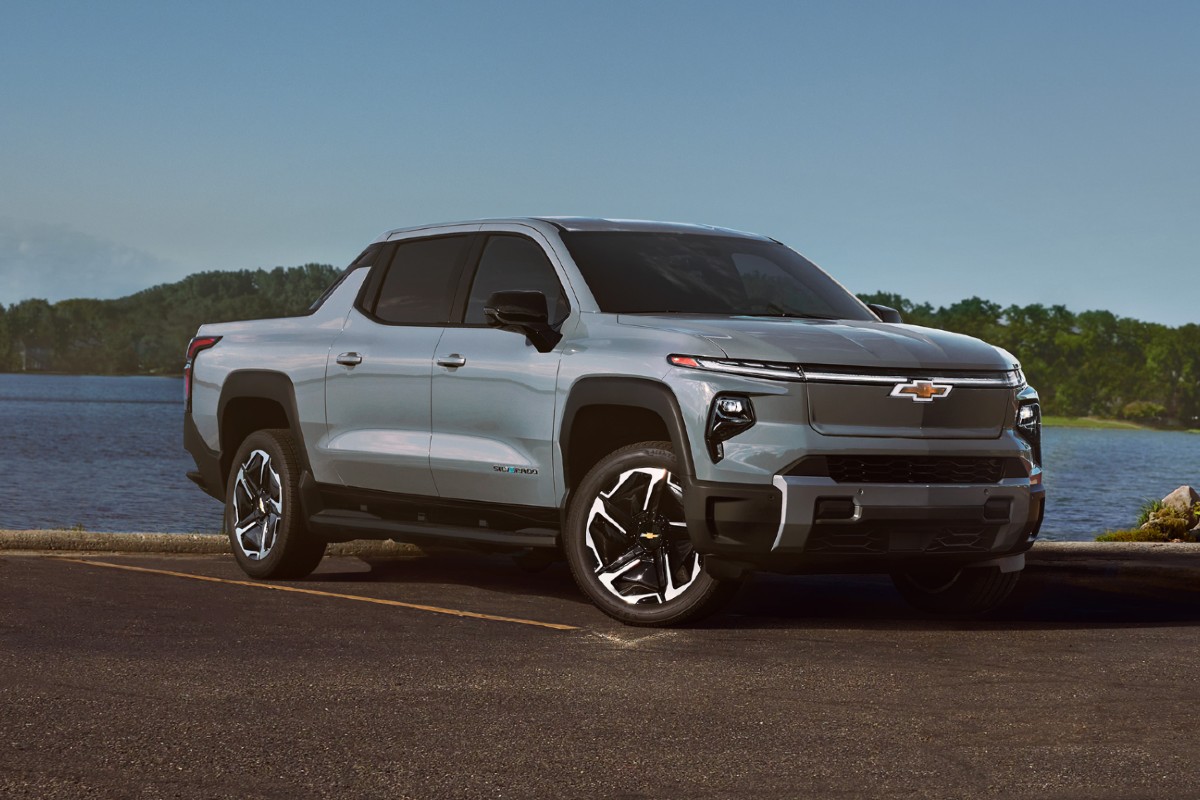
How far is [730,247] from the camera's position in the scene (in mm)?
8852

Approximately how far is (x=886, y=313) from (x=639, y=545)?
2.26 m

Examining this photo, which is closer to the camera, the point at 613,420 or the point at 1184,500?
the point at 613,420

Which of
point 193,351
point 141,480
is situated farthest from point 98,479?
point 193,351

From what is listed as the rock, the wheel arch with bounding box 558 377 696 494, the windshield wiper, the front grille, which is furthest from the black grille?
the rock

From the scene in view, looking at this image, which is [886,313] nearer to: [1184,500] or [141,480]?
[1184,500]

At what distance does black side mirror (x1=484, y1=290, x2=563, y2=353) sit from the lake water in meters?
23.9

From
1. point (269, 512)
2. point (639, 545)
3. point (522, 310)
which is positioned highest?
point (522, 310)

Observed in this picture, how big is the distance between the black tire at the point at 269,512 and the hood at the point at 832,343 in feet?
9.06

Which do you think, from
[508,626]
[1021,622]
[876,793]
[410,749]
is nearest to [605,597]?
[508,626]

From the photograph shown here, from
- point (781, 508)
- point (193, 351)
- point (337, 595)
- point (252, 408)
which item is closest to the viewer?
point (781, 508)

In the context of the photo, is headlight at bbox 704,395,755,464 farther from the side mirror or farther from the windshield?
the side mirror

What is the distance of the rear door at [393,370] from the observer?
8547mm

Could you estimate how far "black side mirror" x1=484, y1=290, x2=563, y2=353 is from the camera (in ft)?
25.2

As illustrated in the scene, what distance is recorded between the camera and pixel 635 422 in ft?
25.4
